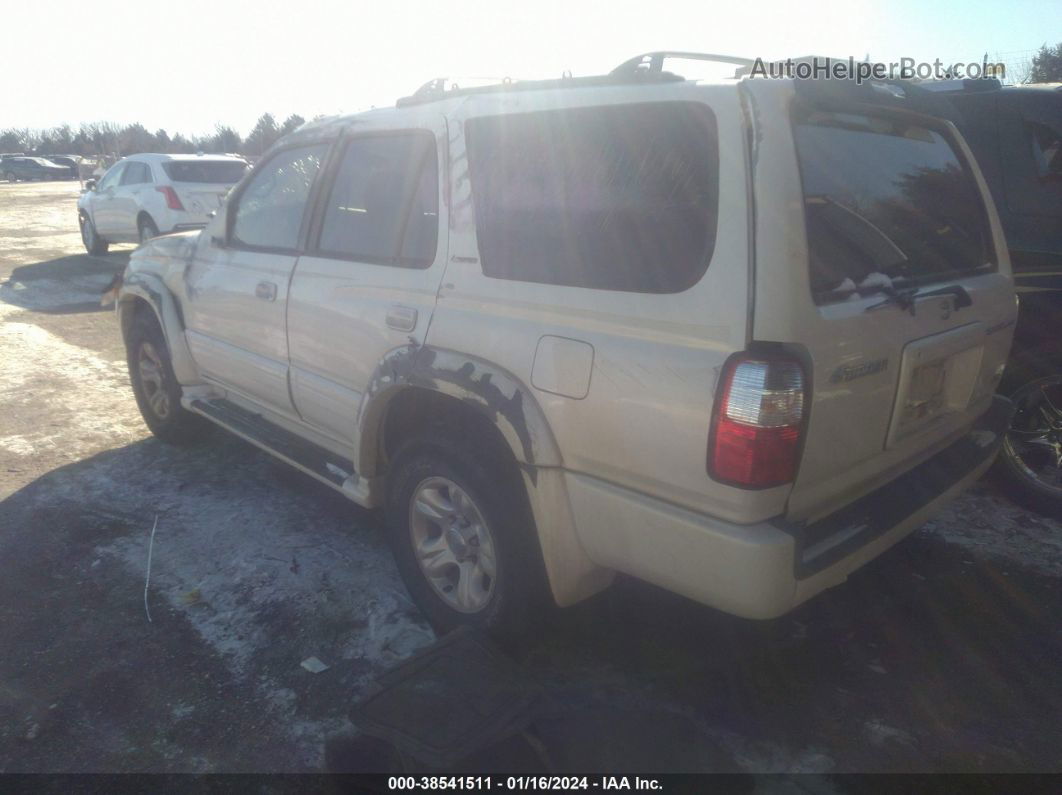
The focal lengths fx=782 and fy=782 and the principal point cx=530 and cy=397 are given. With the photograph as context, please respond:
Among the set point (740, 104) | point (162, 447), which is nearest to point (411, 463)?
point (740, 104)

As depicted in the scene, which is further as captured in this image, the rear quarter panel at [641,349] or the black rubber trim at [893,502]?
the black rubber trim at [893,502]

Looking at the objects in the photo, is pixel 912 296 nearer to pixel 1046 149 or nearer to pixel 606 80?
pixel 606 80

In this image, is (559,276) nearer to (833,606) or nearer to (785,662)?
(785,662)

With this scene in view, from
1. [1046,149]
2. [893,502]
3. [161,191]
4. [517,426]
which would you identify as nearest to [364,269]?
[517,426]

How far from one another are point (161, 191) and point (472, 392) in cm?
1131

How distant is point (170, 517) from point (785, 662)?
124 inches

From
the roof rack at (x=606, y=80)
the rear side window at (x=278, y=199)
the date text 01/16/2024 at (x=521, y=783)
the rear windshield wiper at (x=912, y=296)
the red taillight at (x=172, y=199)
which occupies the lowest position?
the date text 01/16/2024 at (x=521, y=783)

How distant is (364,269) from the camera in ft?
10.5

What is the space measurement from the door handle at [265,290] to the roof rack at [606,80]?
1.09 metres

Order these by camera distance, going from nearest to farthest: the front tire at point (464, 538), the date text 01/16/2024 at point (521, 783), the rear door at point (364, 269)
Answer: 1. the date text 01/16/2024 at point (521, 783)
2. the front tire at point (464, 538)
3. the rear door at point (364, 269)

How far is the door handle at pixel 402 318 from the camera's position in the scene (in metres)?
2.93

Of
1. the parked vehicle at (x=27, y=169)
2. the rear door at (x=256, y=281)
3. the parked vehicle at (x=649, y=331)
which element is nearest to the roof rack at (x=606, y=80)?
the parked vehicle at (x=649, y=331)

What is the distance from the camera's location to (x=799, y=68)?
2414 millimetres

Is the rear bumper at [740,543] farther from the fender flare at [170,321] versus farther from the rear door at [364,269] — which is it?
the fender flare at [170,321]
